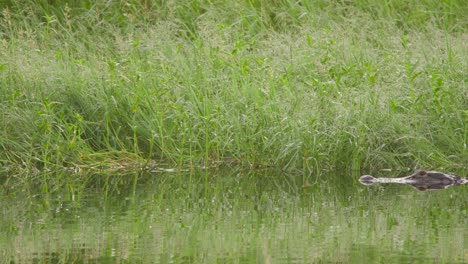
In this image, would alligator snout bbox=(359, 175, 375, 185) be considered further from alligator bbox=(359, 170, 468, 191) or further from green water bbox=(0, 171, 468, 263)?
alligator bbox=(359, 170, 468, 191)

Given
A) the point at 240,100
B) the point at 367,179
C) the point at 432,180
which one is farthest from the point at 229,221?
the point at 240,100

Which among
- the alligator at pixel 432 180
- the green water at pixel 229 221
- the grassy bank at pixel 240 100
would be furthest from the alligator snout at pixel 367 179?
the grassy bank at pixel 240 100

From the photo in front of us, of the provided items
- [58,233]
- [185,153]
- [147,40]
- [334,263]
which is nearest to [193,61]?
[147,40]

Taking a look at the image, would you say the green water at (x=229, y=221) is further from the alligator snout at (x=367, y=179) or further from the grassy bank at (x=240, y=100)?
the grassy bank at (x=240, y=100)

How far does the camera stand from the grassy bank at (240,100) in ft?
29.8

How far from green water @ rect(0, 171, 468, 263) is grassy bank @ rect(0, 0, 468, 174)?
1.36ft

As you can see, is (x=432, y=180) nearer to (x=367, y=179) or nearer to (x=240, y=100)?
(x=367, y=179)

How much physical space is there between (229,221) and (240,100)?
2.91 metres

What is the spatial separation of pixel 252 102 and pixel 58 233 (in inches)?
138

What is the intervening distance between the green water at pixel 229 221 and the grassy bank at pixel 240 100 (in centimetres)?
42

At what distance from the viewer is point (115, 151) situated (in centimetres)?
936

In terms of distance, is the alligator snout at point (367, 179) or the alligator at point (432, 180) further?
the alligator snout at point (367, 179)

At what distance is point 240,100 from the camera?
31.4ft

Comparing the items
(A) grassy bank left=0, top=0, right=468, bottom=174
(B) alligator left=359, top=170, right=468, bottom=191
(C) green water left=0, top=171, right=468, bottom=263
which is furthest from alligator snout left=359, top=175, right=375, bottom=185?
(A) grassy bank left=0, top=0, right=468, bottom=174
